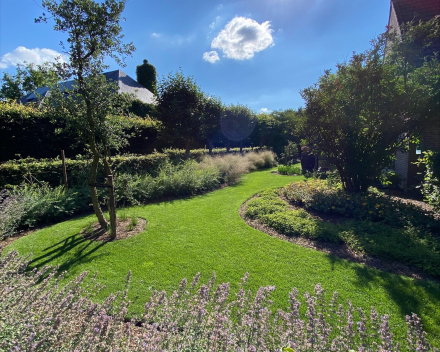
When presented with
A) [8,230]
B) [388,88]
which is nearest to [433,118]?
[388,88]

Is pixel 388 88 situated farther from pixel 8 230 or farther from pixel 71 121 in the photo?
pixel 8 230

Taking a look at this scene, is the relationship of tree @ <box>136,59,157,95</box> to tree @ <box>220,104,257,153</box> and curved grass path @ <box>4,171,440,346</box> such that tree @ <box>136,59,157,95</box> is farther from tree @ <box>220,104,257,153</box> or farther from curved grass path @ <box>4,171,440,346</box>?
curved grass path @ <box>4,171,440,346</box>

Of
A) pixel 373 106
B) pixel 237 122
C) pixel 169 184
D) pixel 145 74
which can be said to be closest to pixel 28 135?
pixel 169 184

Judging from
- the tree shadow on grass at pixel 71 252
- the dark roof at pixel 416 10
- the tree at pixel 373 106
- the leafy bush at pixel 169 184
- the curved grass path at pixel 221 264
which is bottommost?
the curved grass path at pixel 221 264

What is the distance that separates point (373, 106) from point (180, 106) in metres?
8.22

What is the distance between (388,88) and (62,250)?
7747 millimetres

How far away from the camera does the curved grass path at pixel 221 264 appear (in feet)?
8.42

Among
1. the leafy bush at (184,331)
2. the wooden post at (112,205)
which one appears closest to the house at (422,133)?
the leafy bush at (184,331)

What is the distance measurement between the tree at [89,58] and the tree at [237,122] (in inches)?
524

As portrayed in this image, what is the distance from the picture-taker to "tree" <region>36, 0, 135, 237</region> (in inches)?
142

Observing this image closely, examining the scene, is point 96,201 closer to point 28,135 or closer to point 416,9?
point 28,135

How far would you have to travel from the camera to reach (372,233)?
4.18m

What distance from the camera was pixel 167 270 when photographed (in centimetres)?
319

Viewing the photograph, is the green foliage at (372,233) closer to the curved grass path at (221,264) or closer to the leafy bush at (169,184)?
the curved grass path at (221,264)
